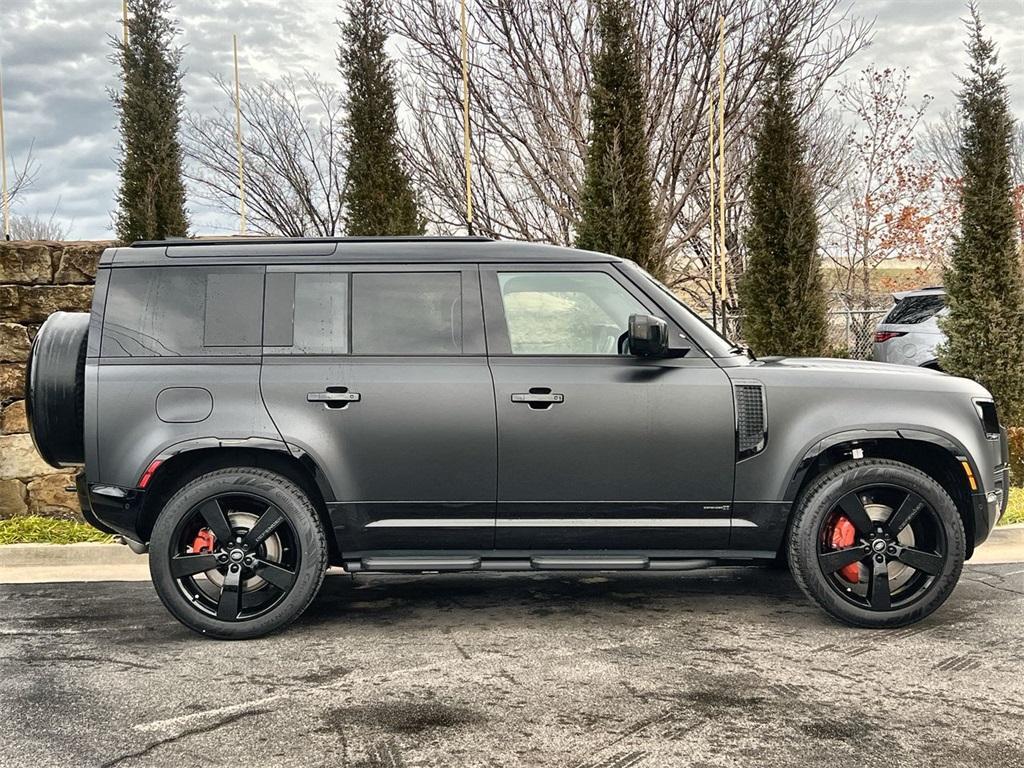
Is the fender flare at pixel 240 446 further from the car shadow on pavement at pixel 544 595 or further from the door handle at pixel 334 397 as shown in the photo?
the car shadow on pavement at pixel 544 595

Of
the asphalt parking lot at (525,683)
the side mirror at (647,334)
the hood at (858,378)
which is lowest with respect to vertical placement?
the asphalt parking lot at (525,683)

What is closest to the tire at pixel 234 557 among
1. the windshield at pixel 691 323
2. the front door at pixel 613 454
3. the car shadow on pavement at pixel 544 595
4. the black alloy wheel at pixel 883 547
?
the car shadow on pavement at pixel 544 595

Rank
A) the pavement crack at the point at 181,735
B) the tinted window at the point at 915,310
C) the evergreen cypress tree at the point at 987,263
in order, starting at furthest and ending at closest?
the tinted window at the point at 915,310, the evergreen cypress tree at the point at 987,263, the pavement crack at the point at 181,735

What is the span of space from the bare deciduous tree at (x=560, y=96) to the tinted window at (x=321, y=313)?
12.0 metres

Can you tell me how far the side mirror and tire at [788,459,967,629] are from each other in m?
1.12

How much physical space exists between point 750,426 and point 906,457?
36.9 inches

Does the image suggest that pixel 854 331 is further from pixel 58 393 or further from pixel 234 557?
pixel 58 393

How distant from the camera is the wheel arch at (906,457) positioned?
5.06m

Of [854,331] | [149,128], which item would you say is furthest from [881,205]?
[149,128]

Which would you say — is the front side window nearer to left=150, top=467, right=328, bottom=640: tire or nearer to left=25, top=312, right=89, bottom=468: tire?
left=150, top=467, right=328, bottom=640: tire

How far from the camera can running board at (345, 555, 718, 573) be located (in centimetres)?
507

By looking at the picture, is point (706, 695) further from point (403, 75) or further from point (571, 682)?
point (403, 75)

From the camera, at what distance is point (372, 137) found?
11758 millimetres

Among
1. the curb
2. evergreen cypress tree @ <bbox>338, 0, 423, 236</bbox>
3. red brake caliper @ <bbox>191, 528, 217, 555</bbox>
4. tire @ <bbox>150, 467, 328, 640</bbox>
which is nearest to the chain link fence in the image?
evergreen cypress tree @ <bbox>338, 0, 423, 236</bbox>
